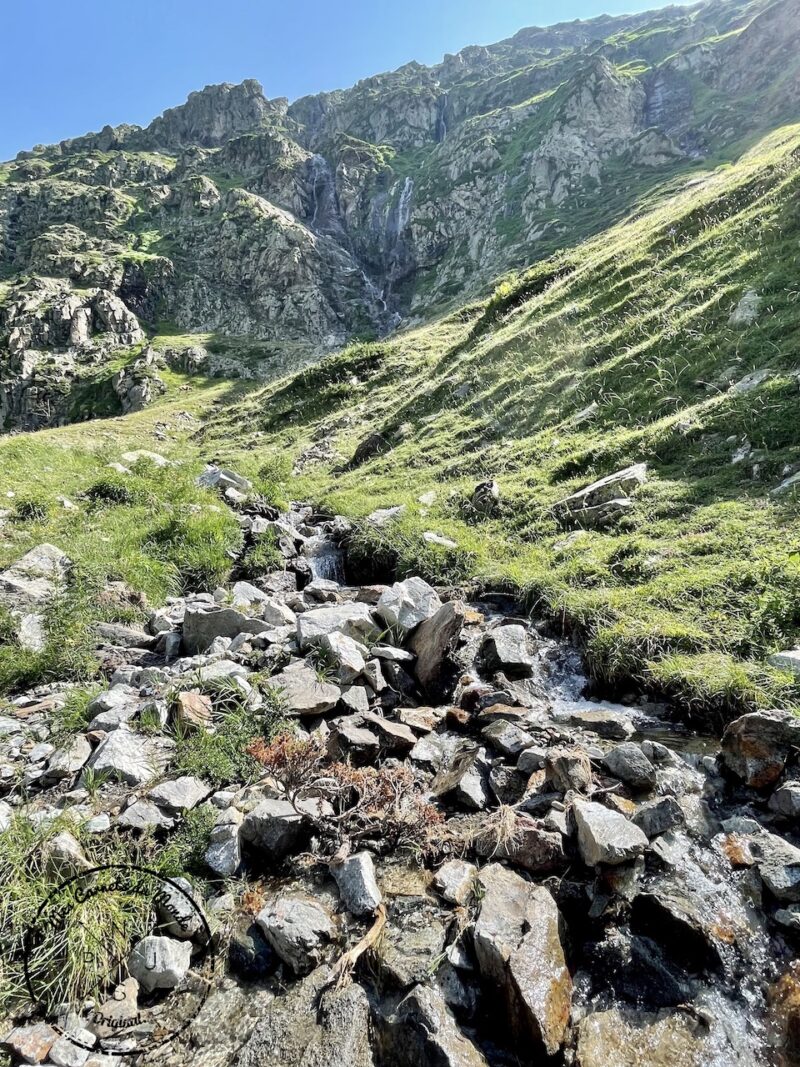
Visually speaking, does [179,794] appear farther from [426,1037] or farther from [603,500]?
[603,500]

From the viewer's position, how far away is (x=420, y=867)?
513cm

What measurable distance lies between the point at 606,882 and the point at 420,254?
3951 inches

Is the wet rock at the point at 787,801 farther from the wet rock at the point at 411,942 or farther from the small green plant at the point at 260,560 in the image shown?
the small green plant at the point at 260,560

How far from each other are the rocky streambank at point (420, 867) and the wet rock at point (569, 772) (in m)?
0.02

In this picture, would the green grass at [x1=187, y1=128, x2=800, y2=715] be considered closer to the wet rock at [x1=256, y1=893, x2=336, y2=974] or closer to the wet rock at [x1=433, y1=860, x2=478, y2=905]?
the wet rock at [x1=433, y1=860, x2=478, y2=905]

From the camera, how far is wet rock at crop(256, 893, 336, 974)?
430cm

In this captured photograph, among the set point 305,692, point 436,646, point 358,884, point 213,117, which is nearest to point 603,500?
point 436,646

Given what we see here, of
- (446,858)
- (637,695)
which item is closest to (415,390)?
(637,695)

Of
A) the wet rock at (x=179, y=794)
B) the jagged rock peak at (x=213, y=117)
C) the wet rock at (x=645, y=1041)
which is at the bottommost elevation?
the wet rock at (x=645, y=1041)

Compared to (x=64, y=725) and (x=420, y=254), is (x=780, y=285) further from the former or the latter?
(x=420, y=254)

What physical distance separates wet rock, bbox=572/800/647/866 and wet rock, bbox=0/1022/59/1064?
4152 millimetres

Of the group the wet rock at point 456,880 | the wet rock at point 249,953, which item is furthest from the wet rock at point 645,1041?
the wet rock at point 249,953

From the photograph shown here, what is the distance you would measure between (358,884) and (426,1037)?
135 centimetres

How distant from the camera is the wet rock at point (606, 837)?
468cm
